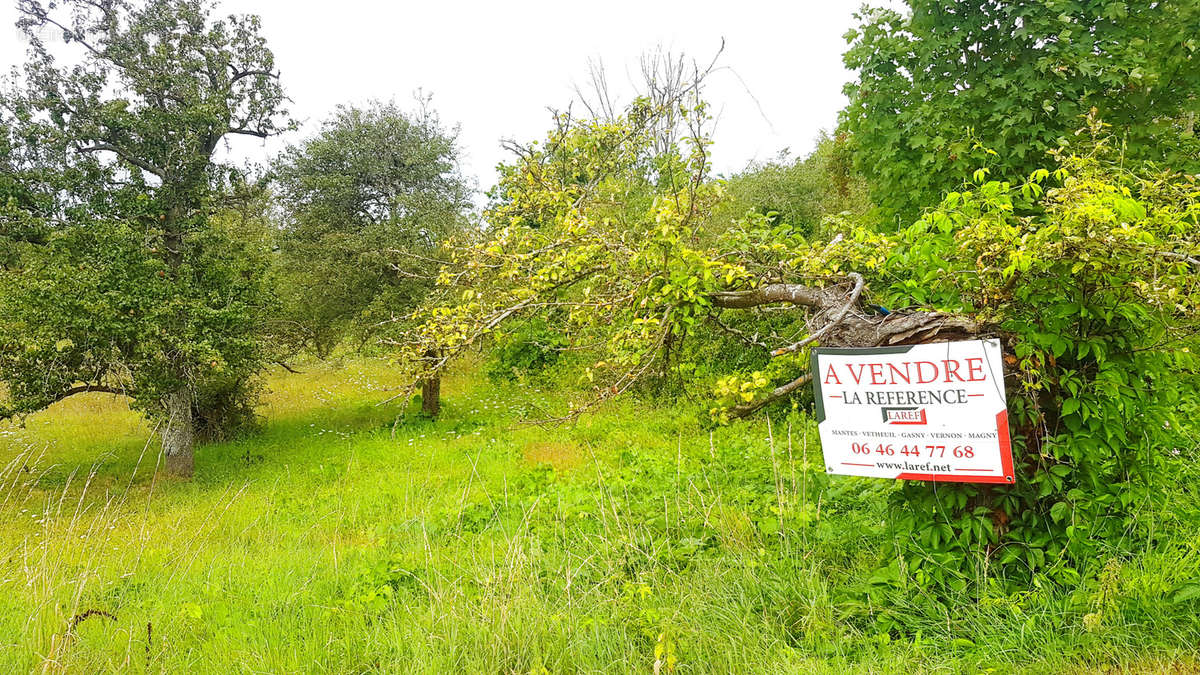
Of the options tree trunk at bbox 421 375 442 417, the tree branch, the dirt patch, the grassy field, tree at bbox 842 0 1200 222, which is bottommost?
the dirt patch

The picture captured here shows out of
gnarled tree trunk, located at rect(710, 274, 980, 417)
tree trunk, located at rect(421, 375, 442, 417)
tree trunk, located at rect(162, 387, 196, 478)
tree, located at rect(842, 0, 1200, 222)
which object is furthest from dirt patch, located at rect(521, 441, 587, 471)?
tree trunk, located at rect(162, 387, 196, 478)

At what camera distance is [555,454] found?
9.18 metres

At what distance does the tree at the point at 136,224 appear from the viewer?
9.00m

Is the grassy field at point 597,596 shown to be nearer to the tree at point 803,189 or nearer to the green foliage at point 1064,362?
the green foliage at point 1064,362

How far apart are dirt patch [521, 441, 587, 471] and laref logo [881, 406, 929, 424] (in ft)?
19.1

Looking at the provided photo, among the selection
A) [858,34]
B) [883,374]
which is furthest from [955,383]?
[858,34]

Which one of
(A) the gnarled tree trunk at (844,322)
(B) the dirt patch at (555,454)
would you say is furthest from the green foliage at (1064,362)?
(B) the dirt patch at (555,454)

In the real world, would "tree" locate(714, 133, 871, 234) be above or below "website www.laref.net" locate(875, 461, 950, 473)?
above

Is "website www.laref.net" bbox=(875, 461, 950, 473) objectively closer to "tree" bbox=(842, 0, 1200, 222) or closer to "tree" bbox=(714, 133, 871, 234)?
"tree" bbox=(842, 0, 1200, 222)

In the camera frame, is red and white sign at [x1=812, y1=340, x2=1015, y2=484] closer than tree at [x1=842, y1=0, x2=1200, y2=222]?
Yes

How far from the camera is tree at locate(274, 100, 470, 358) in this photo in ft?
43.2

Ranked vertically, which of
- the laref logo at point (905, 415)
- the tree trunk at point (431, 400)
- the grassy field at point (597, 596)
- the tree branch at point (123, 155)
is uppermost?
the tree branch at point (123, 155)

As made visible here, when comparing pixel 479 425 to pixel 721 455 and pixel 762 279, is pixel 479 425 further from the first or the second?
pixel 762 279

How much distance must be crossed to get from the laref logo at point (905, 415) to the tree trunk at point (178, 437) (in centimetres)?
1183
